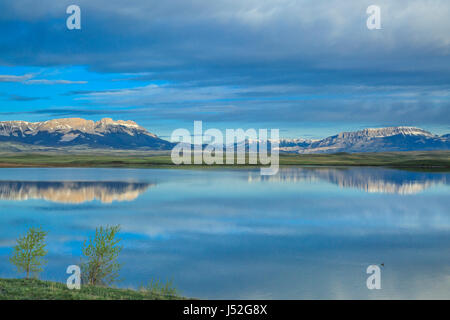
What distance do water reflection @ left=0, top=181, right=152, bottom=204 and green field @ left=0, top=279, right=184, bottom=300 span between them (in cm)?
3696

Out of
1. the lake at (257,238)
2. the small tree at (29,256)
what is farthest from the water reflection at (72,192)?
the small tree at (29,256)

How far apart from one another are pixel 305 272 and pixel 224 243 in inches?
340

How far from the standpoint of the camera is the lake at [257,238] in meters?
22.4

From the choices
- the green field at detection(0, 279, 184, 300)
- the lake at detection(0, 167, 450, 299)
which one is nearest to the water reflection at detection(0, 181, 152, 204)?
the lake at detection(0, 167, 450, 299)

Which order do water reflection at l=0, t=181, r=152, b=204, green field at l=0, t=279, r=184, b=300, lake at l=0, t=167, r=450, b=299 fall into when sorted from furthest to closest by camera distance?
water reflection at l=0, t=181, r=152, b=204
lake at l=0, t=167, r=450, b=299
green field at l=0, t=279, r=184, b=300

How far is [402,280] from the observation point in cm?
2281

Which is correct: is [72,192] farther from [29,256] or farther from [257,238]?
[29,256]

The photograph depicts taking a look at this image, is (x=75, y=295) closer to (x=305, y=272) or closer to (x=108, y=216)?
(x=305, y=272)

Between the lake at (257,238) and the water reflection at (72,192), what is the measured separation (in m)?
0.28

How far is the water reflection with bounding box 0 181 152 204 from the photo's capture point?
190 feet

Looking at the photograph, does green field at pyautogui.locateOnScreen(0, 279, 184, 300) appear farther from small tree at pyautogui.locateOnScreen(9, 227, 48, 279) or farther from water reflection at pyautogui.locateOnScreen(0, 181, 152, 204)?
water reflection at pyautogui.locateOnScreen(0, 181, 152, 204)

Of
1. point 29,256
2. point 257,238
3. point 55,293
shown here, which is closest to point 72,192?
point 257,238

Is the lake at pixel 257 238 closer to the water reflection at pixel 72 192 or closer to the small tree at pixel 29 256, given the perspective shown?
the water reflection at pixel 72 192

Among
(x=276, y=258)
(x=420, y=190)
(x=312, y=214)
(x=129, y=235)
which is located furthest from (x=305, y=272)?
(x=420, y=190)
